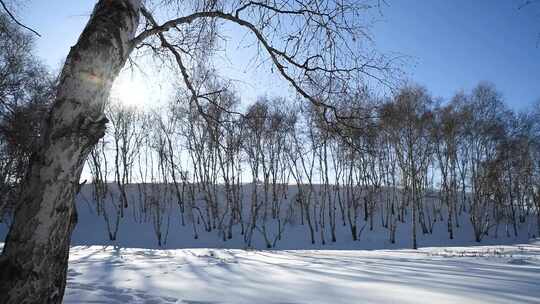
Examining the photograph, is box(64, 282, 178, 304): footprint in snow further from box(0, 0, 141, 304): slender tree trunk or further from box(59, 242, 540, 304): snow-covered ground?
box(0, 0, 141, 304): slender tree trunk

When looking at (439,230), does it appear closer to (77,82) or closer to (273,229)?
(273,229)

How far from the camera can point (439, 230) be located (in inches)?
1075

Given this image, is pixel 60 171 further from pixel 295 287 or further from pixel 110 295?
pixel 295 287

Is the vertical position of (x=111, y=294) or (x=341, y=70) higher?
(x=341, y=70)

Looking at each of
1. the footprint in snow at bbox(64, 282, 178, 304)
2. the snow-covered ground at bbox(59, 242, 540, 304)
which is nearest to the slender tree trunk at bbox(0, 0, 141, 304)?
the footprint in snow at bbox(64, 282, 178, 304)

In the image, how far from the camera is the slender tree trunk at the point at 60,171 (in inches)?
68.7

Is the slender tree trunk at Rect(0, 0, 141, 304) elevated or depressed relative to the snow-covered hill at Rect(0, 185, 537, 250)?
elevated

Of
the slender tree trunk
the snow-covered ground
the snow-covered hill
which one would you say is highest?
the slender tree trunk

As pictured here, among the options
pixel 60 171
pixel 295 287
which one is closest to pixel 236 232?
pixel 295 287

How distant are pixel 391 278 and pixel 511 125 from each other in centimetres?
2824

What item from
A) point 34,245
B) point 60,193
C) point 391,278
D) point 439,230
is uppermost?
point 60,193

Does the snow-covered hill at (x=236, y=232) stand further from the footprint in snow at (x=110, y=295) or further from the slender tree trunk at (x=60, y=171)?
the slender tree trunk at (x=60, y=171)

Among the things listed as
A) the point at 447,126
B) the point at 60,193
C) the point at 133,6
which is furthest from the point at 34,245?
the point at 447,126

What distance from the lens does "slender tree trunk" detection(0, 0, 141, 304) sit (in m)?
1.75
